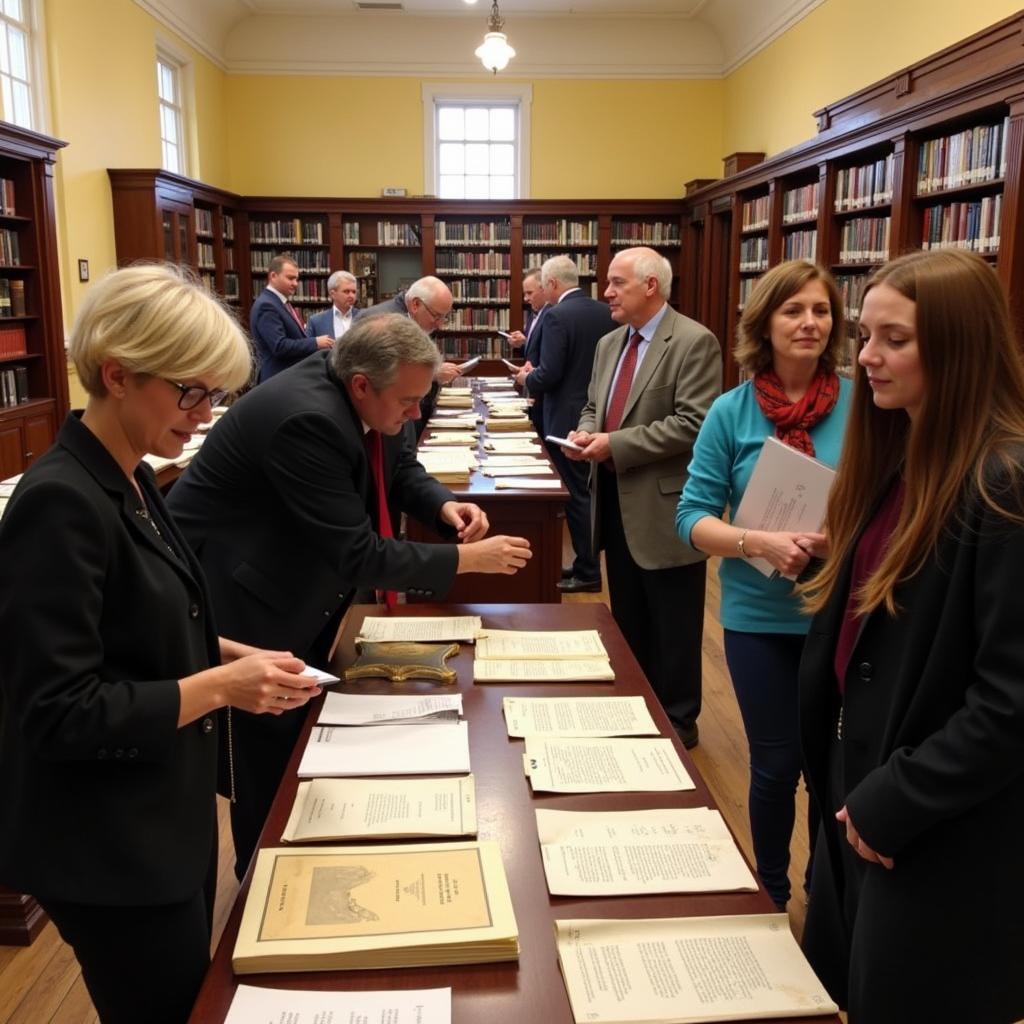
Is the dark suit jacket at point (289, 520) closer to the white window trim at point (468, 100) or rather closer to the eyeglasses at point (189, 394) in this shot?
the eyeglasses at point (189, 394)

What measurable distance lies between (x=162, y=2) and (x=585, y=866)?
9.22m

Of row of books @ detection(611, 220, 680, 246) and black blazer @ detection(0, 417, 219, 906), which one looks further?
row of books @ detection(611, 220, 680, 246)

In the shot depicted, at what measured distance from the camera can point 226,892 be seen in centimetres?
266

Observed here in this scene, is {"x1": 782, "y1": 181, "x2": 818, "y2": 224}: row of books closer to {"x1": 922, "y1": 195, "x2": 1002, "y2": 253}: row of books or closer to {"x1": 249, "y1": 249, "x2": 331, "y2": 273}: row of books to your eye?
{"x1": 922, "y1": 195, "x2": 1002, "y2": 253}: row of books

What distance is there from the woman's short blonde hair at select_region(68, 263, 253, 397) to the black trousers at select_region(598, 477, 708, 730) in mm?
2273

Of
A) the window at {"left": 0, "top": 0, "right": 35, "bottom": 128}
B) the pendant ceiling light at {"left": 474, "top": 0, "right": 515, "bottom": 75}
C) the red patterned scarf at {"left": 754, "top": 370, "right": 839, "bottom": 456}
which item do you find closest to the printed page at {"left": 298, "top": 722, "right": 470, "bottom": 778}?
the red patterned scarf at {"left": 754, "top": 370, "right": 839, "bottom": 456}

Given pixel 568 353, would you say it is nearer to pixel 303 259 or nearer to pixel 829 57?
pixel 829 57

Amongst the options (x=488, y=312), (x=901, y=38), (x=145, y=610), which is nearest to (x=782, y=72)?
(x=901, y=38)

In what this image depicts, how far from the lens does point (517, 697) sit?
1.83 metres

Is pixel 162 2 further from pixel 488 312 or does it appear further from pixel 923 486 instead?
pixel 923 486

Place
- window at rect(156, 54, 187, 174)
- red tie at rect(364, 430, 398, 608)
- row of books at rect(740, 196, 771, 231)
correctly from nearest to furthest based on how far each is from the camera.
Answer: red tie at rect(364, 430, 398, 608), row of books at rect(740, 196, 771, 231), window at rect(156, 54, 187, 174)

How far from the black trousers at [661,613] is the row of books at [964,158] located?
2.67m

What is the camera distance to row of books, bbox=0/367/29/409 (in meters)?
6.36

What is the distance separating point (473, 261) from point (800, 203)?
166 inches
